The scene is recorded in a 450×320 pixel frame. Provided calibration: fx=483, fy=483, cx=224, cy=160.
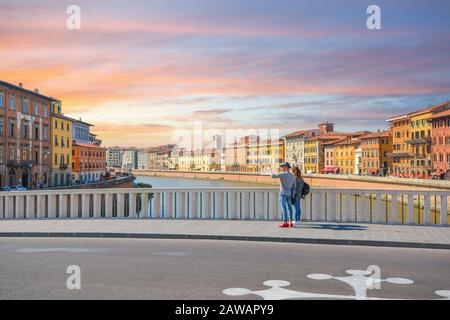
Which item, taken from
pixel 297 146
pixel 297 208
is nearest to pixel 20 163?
pixel 297 208

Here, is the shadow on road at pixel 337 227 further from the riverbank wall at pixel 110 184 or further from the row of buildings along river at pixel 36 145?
the riverbank wall at pixel 110 184

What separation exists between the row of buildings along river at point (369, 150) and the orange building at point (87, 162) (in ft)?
159

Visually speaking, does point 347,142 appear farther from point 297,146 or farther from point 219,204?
point 219,204

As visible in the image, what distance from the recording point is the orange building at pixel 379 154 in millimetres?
112938

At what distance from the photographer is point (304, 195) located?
45.4 ft

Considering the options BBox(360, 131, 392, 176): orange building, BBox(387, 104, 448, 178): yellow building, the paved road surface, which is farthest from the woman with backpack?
BBox(360, 131, 392, 176): orange building

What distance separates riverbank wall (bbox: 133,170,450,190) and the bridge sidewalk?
4110 cm

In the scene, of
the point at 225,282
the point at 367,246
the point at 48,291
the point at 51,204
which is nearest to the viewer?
the point at 48,291

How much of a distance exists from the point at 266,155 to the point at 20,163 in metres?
111

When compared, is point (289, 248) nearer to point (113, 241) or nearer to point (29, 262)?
point (113, 241)

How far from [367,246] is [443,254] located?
5.02 feet

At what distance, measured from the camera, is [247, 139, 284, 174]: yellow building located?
166750 mm

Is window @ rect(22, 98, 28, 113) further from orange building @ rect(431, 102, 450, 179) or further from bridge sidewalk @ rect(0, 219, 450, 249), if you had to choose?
orange building @ rect(431, 102, 450, 179)
